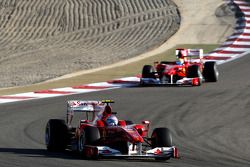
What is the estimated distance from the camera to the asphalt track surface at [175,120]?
48.8 feet

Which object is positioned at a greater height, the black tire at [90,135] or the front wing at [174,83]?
the front wing at [174,83]

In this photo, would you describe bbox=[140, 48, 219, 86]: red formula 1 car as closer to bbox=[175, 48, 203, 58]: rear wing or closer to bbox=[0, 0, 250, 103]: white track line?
bbox=[175, 48, 203, 58]: rear wing

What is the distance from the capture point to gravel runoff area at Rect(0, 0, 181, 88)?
1419 inches

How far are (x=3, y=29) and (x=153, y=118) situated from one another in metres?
23.2

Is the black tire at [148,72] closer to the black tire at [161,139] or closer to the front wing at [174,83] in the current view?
the front wing at [174,83]

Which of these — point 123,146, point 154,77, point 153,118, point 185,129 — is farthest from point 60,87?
point 123,146

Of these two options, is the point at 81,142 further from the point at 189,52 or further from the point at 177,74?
the point at 189,52

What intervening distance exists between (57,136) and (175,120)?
5.36 meters

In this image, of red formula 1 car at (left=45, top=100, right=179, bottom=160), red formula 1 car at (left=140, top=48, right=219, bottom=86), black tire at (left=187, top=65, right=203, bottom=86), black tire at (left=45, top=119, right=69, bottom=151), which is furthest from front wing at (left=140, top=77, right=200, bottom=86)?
black tire at (left=45, top=119, right=69, bottom=151)

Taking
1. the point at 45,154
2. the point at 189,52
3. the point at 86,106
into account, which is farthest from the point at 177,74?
the point at 45,154

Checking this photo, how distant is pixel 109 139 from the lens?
15.1 metres

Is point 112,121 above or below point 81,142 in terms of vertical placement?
above

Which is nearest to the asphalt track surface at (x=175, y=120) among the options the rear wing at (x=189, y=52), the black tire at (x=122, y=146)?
the black tire at (x=122, y=146)

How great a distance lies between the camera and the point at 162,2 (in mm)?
45969
